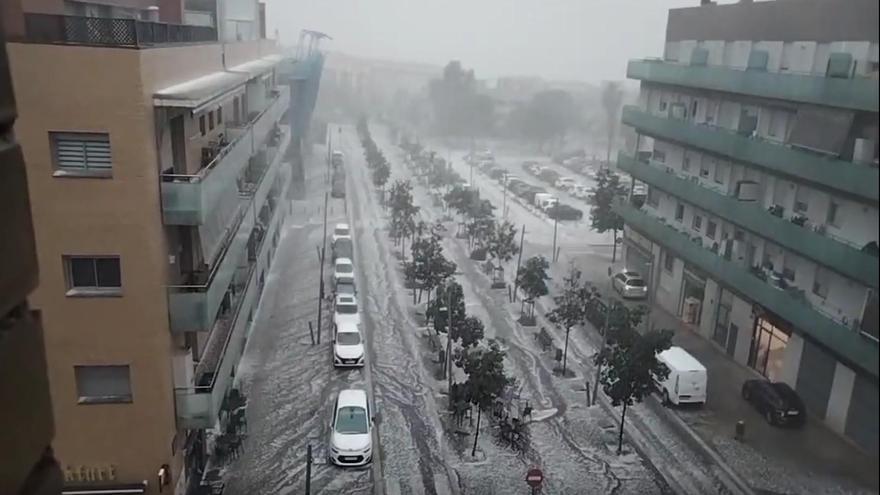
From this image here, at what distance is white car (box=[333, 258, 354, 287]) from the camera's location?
1156 cm

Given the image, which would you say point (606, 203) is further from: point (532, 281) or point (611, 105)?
point (611, 105)

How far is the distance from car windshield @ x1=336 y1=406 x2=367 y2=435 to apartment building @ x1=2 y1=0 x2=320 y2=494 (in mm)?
1361

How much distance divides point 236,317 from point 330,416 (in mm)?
1463

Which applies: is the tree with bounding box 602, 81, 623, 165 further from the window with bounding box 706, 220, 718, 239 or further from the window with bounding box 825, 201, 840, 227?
the window with bounding box 825, 201, 840, 227

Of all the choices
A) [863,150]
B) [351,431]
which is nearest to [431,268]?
[351,431]

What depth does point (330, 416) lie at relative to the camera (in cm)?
748

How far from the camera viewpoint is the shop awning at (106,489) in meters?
4.70

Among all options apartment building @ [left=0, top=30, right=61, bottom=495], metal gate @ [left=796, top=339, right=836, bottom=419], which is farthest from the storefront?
apartment building @ [left=0, top=30, right=61, bottom=495]

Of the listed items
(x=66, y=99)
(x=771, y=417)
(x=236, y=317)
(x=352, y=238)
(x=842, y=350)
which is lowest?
(x=352, y=238)

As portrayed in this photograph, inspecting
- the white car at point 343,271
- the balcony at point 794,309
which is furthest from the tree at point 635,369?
the white car at point 343,271

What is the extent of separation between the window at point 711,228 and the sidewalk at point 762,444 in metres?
0.91

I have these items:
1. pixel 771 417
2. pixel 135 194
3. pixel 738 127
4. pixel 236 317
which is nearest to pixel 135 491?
pixel 135 194

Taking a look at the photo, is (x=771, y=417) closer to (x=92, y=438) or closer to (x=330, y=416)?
(x=92, y=438)

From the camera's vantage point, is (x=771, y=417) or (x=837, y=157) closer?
(x=837, y=157)
